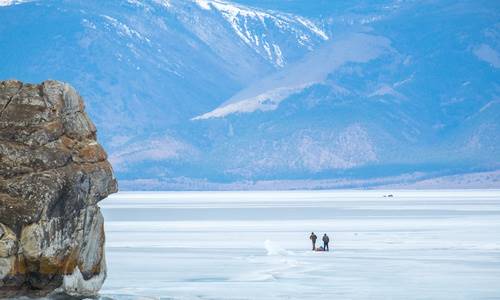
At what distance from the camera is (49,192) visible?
35406mm

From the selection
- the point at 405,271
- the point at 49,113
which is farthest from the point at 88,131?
the point at 405,271

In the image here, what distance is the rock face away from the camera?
35031 mm

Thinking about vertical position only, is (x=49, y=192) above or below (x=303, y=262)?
above

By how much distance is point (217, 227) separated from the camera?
293ft

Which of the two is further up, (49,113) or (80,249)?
(49,113)

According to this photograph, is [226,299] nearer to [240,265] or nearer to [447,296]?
[447,296]

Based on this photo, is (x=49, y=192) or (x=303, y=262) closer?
(x=49, y=192)

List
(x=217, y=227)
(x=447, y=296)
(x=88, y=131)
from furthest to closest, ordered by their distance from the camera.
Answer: (x=217, y=227), (x=447, y=296), (x=88, y=131)

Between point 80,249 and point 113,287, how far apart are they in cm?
700

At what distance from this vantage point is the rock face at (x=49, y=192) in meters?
35.0

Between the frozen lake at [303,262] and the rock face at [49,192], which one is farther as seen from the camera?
the frozen lake at [303,262]

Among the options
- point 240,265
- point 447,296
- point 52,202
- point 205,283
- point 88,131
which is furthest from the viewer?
point 240,265

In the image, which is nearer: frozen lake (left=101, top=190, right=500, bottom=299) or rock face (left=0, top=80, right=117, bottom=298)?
rock face (left=0, top=80, right=117, bottom=298)

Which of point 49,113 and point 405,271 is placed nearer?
point 49,113
